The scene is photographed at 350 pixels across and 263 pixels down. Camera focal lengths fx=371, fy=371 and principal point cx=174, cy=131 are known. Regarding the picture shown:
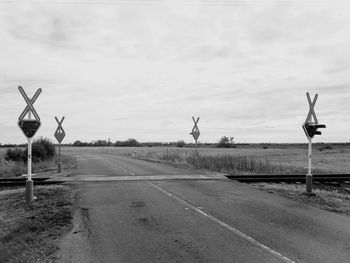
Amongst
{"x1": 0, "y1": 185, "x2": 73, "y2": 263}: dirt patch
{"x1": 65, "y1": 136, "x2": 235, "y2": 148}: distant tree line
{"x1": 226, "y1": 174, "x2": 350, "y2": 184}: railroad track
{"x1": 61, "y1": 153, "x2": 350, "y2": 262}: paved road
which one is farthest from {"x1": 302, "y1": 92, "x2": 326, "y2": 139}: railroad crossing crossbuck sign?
{"x1": 65, "y1": 136, "x2": 235, "y2": 148}: distant tree line

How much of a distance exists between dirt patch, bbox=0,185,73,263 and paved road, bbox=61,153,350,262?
352 millimetres

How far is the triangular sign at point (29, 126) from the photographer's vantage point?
36.7 ft

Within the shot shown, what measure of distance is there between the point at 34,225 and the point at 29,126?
Result: 3.95 metres

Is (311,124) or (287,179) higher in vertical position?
(311,124)

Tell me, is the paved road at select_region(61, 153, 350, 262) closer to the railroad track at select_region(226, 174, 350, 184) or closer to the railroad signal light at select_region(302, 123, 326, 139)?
the railroad signal light at select_region(302, 123, 326, 139)

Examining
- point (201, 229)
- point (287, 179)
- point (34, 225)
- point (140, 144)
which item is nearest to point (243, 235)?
point (201, 229)

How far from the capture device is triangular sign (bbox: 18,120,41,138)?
11172 millimetres

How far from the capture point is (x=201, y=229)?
7.82m

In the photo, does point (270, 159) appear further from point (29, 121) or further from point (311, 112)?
point (29, 121)

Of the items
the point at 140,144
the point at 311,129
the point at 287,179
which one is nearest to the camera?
the point at 311,129

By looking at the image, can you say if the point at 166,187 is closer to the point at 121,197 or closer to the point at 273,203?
the point at 121,197

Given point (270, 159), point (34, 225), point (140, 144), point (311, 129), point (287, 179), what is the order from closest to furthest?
1. point (34, 225)
2. point (311, 129)
3. point (287, 179)
4. point (270, 159)
5. point (140, 144)

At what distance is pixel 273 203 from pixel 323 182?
26.8ft

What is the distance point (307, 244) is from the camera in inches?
268
